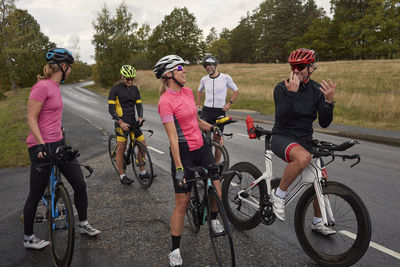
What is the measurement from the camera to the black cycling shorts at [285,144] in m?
2.99

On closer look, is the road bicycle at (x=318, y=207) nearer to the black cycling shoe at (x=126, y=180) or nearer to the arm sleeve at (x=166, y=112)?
the arm sleeve at (x=166, y=112)

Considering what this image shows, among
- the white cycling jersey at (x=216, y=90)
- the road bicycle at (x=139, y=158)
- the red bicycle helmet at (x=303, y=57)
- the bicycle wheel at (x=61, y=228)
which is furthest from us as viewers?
the white cycling jersey at (x=216, y=90)

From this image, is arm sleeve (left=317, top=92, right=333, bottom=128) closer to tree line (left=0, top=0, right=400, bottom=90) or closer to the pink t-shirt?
the pink t-shirt

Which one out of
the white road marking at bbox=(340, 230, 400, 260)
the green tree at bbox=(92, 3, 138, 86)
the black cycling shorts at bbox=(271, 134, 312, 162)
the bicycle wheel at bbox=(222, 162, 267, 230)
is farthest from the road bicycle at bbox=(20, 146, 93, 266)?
the green tree at bbox=(92, 3, 138, 86)

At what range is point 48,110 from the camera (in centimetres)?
307

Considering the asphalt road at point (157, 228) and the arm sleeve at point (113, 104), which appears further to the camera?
the arm sleeve at point (113, 104)

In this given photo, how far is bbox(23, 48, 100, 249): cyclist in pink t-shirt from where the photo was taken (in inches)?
115

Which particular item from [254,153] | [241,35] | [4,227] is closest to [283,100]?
[4,227]

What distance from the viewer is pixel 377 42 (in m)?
51.7

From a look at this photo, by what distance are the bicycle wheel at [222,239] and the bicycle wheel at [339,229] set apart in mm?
892

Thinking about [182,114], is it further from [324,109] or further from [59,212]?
[59,212]

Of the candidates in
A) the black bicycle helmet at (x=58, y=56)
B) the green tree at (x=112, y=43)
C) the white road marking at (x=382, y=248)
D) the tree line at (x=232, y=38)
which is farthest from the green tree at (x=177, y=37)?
the white road marking at (x=382, y=248)

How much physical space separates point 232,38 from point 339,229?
94.9 meters

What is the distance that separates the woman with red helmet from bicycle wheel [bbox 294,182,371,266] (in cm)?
16
